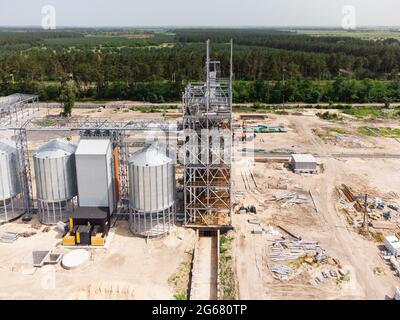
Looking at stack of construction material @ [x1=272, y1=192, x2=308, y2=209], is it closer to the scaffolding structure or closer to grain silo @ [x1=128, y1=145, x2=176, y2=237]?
the scaffolding structure

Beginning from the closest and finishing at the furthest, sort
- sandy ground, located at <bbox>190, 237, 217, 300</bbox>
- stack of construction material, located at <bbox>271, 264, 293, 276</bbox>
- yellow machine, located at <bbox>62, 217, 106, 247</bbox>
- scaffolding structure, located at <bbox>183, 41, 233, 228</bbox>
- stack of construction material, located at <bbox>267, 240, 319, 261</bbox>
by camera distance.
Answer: sandy ground, located at <bbox>190, 237, 217, 300</bbox> < stack of construction material, located at <bbox>271, 264, 293, 276</bbox> < stack of construction material, located at <bbox>267, 240, 319, 261</bbox> < yellow machine, located at <bbox>62, 217, 106, 247</bbox> < scaffolding structure, located at <bbox>183, 41, 233, 228</bbox>


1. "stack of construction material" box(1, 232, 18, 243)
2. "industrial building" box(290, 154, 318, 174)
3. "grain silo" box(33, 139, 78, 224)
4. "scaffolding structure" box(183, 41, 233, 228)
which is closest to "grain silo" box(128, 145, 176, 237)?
"scaffolding structure" box(183, 41, 233, 228)

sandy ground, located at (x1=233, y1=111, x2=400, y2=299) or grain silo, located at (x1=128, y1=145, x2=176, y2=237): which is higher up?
grain silo, located at (x1=128, y1=145, x2=176, y2=237)

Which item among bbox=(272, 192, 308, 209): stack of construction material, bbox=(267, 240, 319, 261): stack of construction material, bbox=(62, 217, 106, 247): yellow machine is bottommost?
bbox=(267, 240, 319, 261): stack of construction material

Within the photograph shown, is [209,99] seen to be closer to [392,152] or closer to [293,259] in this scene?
[293,259]

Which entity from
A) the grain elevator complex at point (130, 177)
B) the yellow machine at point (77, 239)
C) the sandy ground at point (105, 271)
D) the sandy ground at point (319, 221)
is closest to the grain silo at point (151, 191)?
the grain elevator complex at point (130, 177)

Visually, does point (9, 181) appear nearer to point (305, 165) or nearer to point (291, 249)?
point (291, 249)

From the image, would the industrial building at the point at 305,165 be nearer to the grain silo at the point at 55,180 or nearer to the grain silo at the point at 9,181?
the grain silo at the point at 55,180
